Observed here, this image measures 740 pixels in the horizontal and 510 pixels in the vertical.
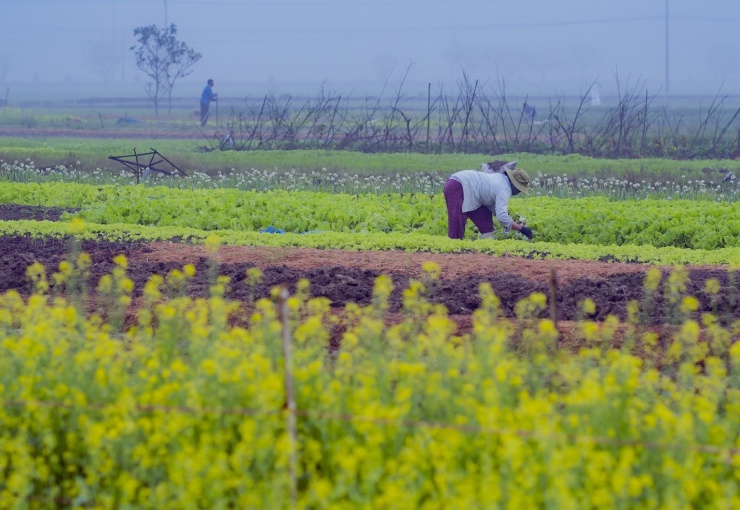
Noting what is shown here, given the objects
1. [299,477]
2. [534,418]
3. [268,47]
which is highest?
[268,47]

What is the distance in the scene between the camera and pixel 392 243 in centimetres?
1211

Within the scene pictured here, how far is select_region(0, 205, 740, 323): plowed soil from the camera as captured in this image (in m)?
8.93

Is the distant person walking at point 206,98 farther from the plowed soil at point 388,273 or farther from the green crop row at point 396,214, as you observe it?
the plowed soil at point 388,273

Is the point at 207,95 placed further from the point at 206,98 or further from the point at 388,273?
the point at 388,273

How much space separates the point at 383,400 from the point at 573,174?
17147mm

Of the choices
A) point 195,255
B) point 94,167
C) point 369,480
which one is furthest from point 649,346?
point 94,167

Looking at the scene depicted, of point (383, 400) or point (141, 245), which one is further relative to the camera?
point (141, 245)

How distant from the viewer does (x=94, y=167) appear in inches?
917

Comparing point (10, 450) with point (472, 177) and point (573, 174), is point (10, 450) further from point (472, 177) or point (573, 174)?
point (573, 174)

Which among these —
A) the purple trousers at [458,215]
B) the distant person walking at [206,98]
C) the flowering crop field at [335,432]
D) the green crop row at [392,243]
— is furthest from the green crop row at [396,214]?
the distant person walking at [206,98]

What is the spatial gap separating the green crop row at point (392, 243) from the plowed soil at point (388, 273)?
47 centimetres

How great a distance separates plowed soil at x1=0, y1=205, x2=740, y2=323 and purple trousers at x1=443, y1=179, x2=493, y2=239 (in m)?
1.56

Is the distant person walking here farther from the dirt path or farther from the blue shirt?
the dirt path

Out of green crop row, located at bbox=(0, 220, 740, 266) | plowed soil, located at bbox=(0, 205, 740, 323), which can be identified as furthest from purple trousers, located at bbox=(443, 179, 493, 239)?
plowed soil, located at bbox=(0, 205, 740, 323)
